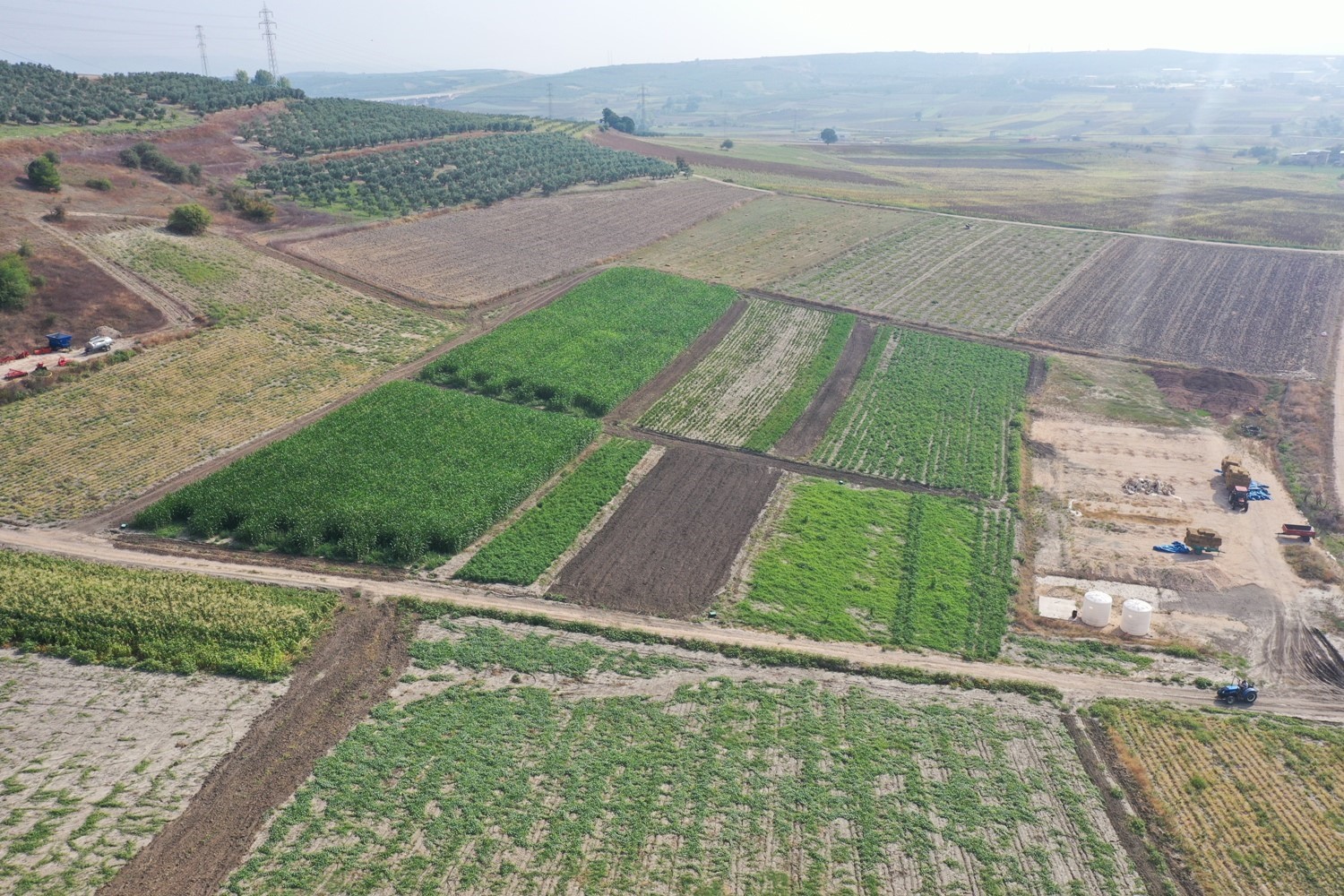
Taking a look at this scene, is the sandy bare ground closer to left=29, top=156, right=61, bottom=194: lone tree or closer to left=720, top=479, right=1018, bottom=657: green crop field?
left=720, top=479, right=1018, bottom=657: green crop field

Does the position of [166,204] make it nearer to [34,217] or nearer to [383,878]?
[34,217]

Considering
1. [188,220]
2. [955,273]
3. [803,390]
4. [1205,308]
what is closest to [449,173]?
[188,220]

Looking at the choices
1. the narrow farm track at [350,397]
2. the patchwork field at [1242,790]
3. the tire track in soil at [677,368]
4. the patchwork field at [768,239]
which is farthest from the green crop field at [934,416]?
A: the narrow farm track at [350,397]

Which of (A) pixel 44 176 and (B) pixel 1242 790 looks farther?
(A) pixel 44 176

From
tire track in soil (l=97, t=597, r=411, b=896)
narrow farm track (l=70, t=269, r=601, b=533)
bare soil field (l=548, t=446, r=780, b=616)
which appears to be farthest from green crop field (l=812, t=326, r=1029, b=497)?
tire track in soil (l=97, t=597, r=411, b=896)

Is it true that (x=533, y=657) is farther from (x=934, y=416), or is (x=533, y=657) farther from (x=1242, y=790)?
(x=934, y=416)

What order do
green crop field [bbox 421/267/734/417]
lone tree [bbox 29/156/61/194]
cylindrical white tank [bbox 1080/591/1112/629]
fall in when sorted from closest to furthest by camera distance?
cylindrical white tank [bbox 1080/591/1112/629], green crop field [bbox 421/267/734/417], lone tree [bbox 29/156/61/194]

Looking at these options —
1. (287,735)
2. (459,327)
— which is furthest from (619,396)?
(287,735)
